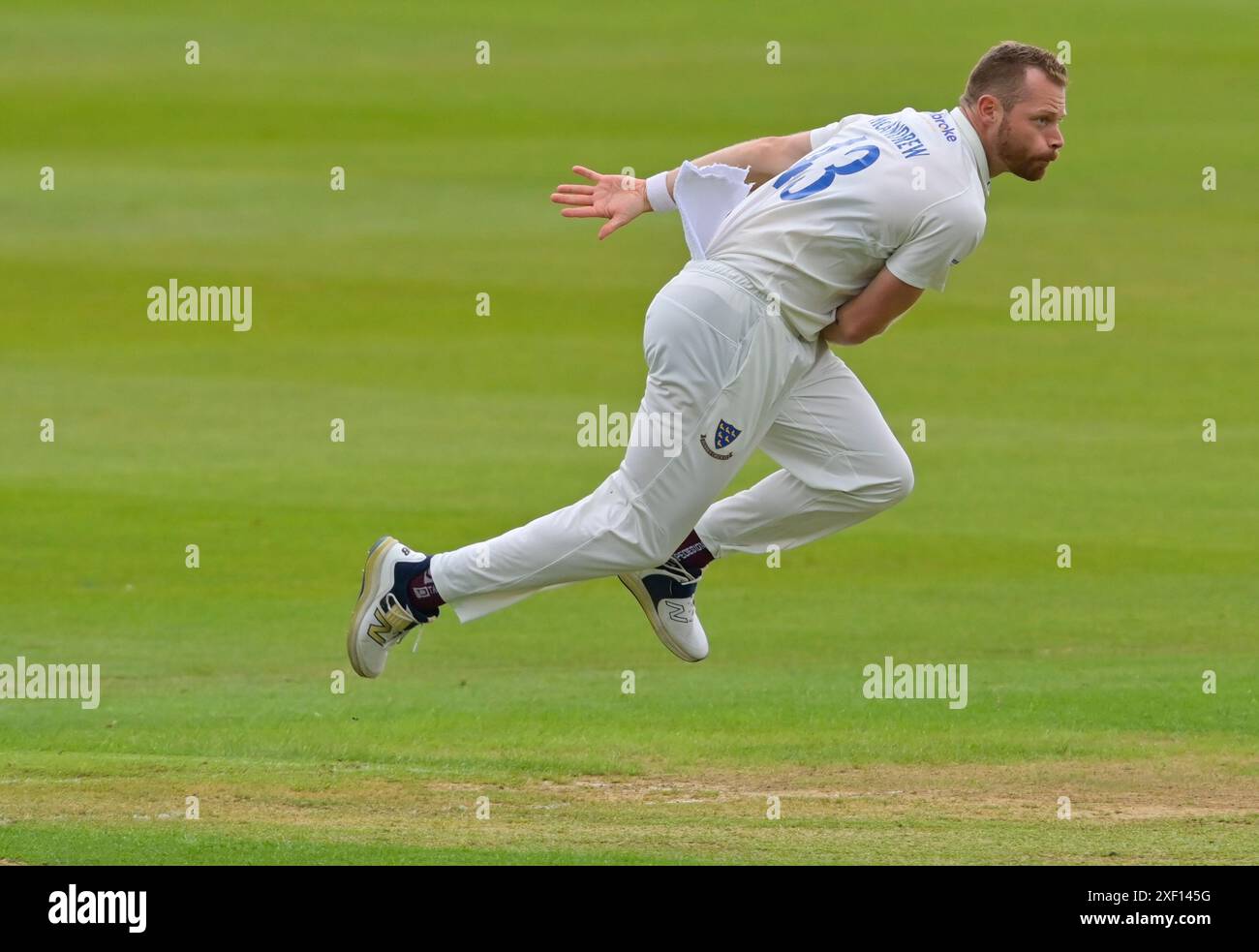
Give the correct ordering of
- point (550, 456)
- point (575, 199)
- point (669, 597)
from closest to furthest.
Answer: point (575, 199) → point (669, 597) → point (550, 456)

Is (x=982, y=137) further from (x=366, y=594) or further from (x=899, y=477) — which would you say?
(x=366, y=594)

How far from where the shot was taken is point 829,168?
6285 mm

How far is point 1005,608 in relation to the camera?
1219 centimetres

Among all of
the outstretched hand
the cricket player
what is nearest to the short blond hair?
the cricket player

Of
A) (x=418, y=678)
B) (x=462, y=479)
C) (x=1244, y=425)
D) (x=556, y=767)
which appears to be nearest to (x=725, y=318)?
(x=556, y=767)

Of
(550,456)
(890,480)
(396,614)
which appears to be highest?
(550,456)

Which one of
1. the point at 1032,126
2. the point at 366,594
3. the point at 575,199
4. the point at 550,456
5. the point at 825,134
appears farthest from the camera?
the point at 550,456

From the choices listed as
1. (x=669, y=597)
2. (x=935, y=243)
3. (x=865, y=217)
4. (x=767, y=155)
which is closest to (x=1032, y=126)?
(x=935, y=243)

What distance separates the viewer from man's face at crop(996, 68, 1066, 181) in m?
6.18

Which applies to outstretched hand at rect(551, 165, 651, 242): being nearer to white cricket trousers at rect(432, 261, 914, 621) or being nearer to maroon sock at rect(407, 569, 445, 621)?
white cricket trousers at rect(432, 261, 914, 621)

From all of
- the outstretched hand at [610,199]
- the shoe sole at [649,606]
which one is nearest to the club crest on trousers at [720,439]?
the outstretched hand at [610,199]

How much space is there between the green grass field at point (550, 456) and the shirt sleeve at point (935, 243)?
1932mm

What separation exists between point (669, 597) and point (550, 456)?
8.98 m

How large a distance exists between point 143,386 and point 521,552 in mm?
12253
